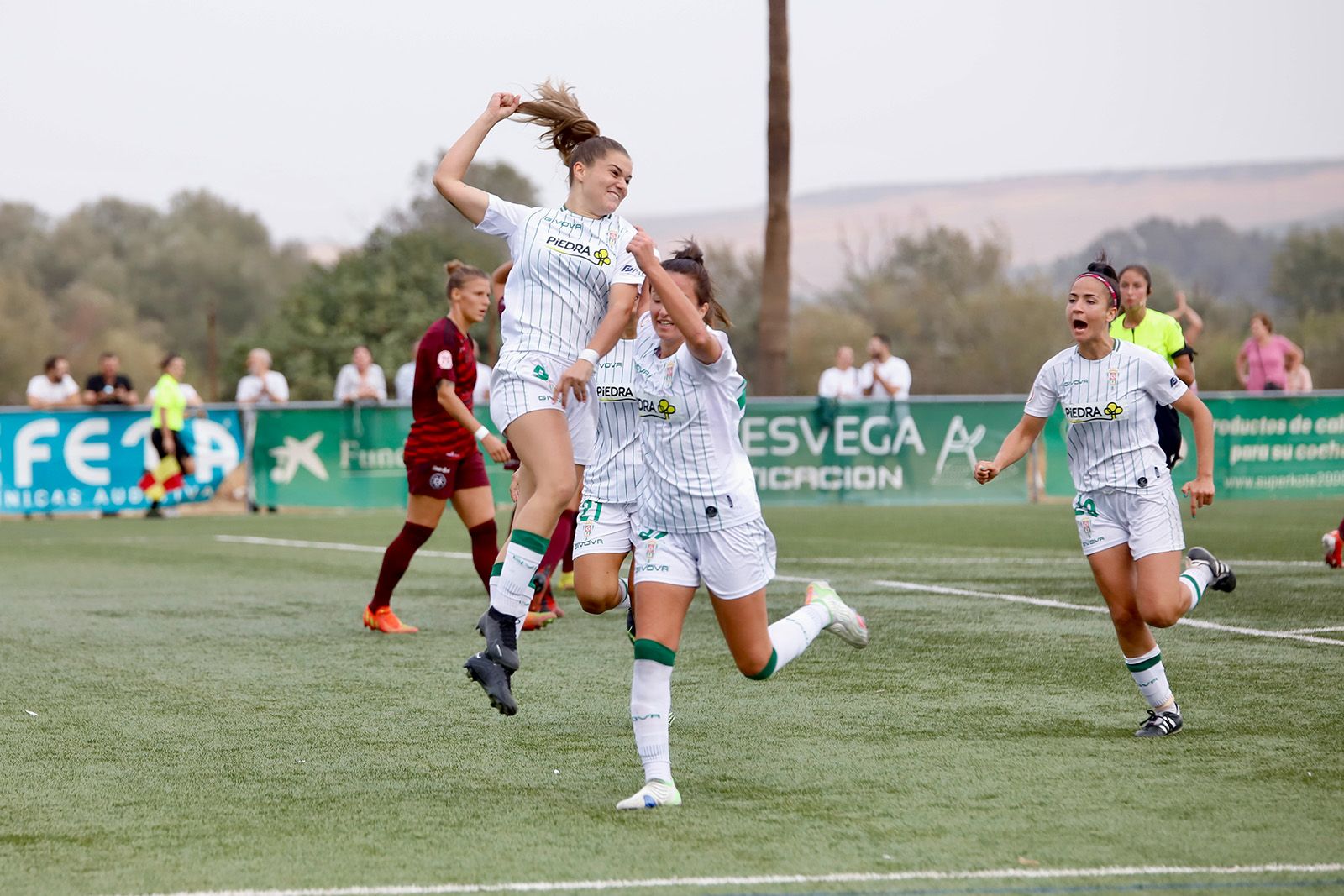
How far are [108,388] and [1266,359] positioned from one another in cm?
1570

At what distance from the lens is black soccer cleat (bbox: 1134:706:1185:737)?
239 inches

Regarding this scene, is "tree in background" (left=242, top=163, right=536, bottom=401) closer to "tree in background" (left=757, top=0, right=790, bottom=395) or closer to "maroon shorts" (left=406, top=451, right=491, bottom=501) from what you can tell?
"tree in background" (left=757, top=0, right=790, bottom=395)

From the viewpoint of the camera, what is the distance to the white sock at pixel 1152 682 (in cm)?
617

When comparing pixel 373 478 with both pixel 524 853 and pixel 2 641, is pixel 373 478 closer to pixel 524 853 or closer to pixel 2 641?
pixel 2 641

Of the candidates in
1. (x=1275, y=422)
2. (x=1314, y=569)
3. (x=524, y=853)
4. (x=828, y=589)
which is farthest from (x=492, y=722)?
(x=1275, y=422)

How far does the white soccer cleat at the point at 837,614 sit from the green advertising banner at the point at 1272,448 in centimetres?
1593

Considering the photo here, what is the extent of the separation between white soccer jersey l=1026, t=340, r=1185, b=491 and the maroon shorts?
365 cm

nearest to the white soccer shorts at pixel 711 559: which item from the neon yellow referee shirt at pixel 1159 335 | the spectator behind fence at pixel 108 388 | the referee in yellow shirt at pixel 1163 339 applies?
the referee in yellow shirt at pixel 1163 339

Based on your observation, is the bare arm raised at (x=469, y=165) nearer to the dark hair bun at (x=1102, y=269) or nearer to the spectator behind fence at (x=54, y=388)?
the dark hair bun at (x=1102, y=269)

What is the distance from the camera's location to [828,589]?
20.2ft

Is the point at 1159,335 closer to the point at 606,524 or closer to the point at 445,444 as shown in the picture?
the point at 445,444

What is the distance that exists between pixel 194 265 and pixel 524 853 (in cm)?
9396

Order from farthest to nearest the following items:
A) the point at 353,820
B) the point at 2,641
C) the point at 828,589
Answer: the point at 2,641 → the point at 828,589 → the point at 353,820

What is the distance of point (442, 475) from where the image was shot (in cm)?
908
